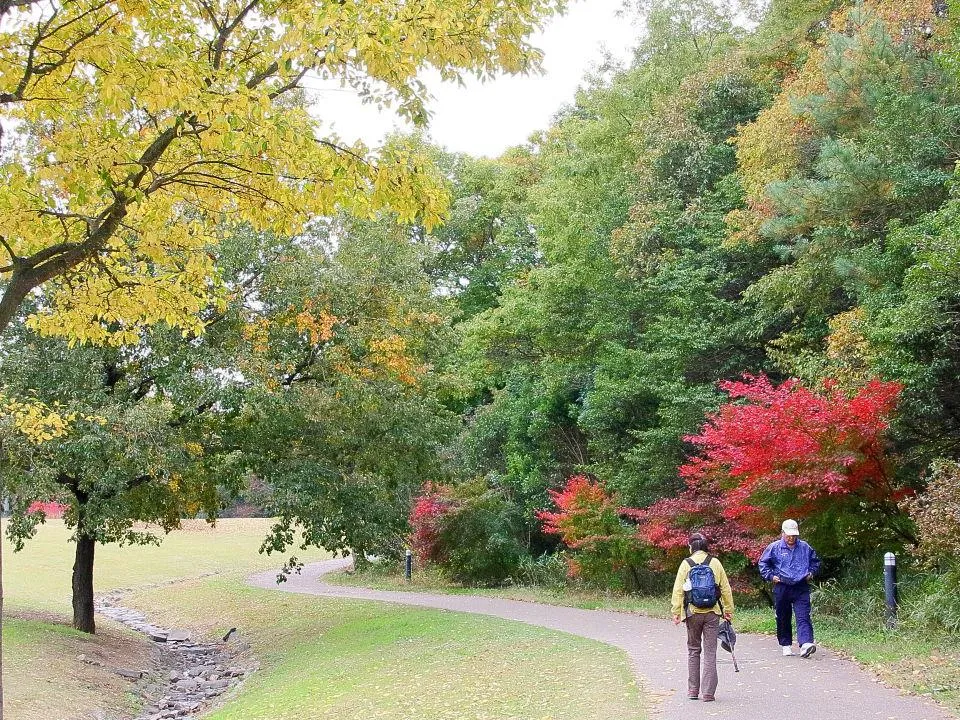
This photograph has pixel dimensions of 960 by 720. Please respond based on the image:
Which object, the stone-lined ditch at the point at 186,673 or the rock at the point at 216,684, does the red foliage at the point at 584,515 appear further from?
the rock at the point at 216,684

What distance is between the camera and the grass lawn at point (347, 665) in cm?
1050

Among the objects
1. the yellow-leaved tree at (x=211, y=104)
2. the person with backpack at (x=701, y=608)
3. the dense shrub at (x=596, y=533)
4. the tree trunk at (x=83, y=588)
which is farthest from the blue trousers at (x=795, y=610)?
the tree trunk at (x=83, y=588)

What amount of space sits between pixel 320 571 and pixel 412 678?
89.6ft

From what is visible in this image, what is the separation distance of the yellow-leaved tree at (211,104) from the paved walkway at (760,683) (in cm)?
538

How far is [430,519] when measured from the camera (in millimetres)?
27219

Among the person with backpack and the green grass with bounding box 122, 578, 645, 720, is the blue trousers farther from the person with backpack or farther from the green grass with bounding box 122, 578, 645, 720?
the person with backpack

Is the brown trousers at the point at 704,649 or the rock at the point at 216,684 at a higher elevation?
the brown trousers at the point at 704,649

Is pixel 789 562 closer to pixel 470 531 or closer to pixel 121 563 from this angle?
pixel 470 531

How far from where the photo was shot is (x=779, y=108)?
69.7 feet

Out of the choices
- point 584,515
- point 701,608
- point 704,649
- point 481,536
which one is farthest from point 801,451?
point 481,536

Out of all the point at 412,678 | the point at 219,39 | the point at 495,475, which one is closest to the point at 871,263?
the point at 412,678

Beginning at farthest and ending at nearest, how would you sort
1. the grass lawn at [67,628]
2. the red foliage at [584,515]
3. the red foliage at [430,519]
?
the red foliage at [430,519], the red foliage at [584,515], the grass lawn at [67,628]

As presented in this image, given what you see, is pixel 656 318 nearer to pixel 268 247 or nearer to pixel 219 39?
pixel 268 247

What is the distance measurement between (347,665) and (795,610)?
7.25 meters
